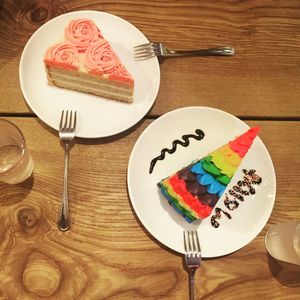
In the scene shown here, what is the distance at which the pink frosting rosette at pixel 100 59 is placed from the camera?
3.77 feet

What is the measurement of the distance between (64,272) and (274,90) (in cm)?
82

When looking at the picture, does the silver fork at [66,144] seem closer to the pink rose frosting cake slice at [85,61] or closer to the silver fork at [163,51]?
the pink rose frosting cake slice at [85,61]

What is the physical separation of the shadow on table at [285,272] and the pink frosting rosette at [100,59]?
698mm

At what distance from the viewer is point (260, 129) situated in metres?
1.20

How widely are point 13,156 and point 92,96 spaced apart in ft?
0.93

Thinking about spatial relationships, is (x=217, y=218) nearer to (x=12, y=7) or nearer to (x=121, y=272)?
(x=121, y=272)

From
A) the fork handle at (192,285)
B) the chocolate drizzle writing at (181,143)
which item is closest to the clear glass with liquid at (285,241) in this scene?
the fork handle at (192,285)

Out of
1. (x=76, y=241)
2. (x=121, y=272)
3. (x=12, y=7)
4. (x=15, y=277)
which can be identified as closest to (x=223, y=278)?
(x=121, y=272)

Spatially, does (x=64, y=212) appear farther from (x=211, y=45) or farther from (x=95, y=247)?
(x=211, y=45)

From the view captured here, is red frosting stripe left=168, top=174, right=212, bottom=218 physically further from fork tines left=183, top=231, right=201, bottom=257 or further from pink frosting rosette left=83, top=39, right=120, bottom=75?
pink frosting rosette left=83, top=39, right=120, bottom=75

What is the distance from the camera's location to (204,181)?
103 centimetres

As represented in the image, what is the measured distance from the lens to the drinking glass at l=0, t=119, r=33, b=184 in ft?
3.32

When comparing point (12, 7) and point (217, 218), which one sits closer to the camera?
point (217, 218)

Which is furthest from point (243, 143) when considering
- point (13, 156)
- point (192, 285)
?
point (13, 156)
